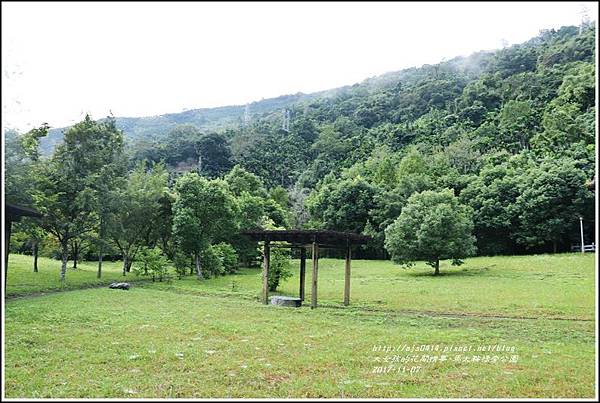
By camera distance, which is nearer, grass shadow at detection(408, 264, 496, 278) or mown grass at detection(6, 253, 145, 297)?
mown grass at detection(6, 253, 145, 297)

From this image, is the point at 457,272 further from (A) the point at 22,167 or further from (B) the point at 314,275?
(A) the point at 22,167

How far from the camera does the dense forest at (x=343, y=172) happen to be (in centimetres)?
2614

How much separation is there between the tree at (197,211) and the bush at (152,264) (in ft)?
6.46

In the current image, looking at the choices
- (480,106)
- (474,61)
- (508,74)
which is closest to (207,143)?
(480,106)

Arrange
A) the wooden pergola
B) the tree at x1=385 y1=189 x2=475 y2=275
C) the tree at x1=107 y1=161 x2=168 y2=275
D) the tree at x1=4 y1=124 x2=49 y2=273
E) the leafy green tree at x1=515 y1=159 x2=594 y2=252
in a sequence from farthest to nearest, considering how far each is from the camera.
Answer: the leafy green tree at x1=515 y1=159 x2=594 y2=252 < the tree at x1=107 y1=161 x2=168 y2=275 < the tree at x1=385 y1=189 x2=475 y2=275 < the tree at x1=4 y1=124 x2=49 y2=273 < the wooden pergola

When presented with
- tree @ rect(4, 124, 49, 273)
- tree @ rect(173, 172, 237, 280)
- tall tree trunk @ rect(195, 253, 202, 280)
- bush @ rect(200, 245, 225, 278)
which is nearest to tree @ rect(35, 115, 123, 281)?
tree @ rect(4, 124, 49, 273)

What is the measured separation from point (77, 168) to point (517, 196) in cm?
3281

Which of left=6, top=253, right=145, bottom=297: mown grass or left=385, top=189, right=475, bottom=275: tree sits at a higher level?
left=385, top=189, right=475, bottom=275: tree

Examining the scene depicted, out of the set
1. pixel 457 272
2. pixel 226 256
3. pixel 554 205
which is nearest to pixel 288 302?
pixel 457 272

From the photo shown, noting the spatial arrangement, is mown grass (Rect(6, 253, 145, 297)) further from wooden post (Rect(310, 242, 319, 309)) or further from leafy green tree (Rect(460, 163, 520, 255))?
leafy green tree (Rect(460, 163, 520, 255))

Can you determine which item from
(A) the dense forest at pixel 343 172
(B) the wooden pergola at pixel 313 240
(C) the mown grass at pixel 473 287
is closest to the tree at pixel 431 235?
(C) the mown grass at pixel 473 287

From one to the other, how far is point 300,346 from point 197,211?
2251 cm

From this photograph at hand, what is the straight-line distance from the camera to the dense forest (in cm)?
2614

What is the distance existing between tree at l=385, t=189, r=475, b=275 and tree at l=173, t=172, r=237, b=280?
1104cm
